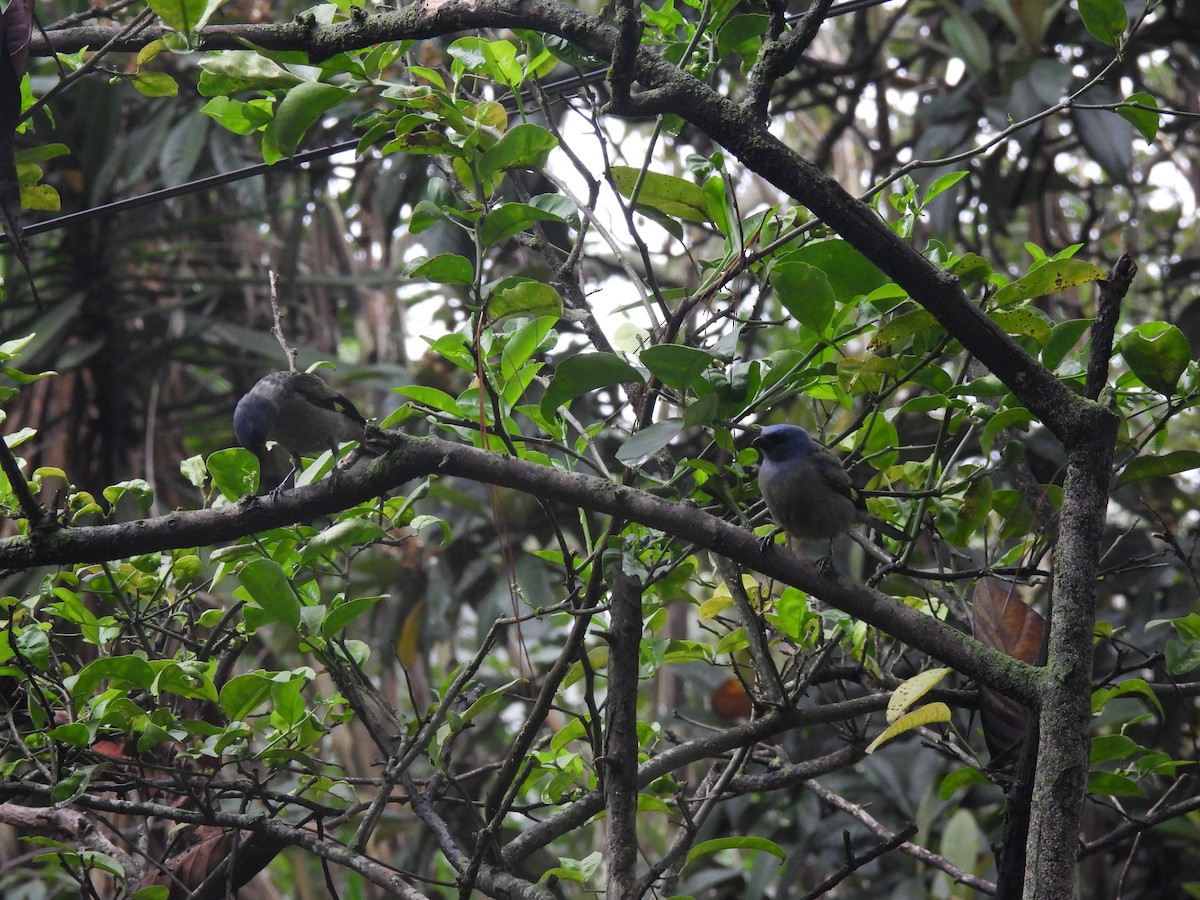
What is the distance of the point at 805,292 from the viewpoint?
6.53ft

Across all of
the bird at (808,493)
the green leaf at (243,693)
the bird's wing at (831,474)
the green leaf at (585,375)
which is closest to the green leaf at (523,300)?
the green leaf at (585,375)

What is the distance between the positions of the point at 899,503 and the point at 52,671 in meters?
2.04

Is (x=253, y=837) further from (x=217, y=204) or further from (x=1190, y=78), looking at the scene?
(x=1190, y=78)

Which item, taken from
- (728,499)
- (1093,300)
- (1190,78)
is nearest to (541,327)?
(728,499)

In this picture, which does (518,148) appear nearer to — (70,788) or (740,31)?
(740,31)

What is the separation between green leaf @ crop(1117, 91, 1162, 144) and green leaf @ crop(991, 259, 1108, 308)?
0.32m

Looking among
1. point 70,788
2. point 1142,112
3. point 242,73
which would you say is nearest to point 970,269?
point 1142,112

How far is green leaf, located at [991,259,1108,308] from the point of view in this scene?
2158 millimetres

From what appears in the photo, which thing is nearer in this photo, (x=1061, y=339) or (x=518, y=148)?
(x=518, y=148)

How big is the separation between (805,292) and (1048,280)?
0.56 metres

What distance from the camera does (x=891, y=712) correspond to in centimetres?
209

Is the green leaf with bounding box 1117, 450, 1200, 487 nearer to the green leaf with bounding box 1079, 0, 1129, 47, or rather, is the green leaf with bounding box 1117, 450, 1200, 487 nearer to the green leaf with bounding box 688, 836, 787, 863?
the green leaf with bounding box 1079, 0, 1129, 47

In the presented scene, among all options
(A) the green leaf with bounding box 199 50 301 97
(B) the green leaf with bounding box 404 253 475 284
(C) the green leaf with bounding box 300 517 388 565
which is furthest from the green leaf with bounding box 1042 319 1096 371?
(A) the green leaf with bounding box 199 50 301 97

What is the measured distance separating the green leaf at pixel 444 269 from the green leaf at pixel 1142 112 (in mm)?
1301
